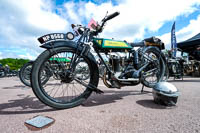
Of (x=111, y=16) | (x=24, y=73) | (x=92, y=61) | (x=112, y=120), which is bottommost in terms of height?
(x=112, y=120)

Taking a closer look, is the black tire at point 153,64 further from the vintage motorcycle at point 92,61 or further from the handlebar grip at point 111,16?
the handlebar grip at point 111,16

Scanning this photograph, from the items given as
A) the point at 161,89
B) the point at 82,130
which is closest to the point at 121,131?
the point at 82,130

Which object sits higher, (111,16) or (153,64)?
(111,16)

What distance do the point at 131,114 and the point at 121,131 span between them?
48 centimetres

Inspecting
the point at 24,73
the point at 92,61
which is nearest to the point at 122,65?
the point at 92,61

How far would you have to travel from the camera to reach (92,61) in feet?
6.62

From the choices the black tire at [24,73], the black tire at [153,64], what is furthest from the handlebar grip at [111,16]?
the black tire at [24,73]

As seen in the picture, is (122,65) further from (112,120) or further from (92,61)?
→ (112,120)

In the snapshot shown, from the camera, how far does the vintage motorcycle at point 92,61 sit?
1662 mm

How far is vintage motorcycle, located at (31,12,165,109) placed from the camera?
166 cm

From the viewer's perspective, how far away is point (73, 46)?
1.86 meters

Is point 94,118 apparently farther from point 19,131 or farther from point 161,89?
point 161,89

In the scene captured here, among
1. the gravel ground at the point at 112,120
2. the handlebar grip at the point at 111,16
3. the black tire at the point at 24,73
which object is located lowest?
the gravel ground at the point at 112,120

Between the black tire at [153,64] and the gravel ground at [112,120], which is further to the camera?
the black tire at [153,64]
